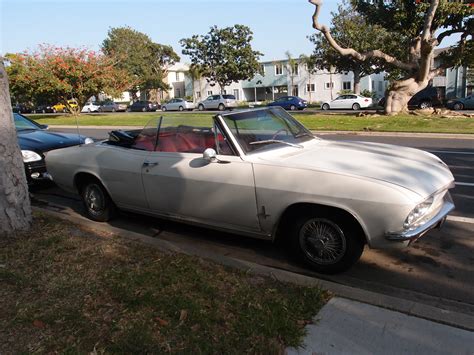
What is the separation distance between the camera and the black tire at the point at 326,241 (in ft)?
11.7

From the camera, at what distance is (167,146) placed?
4.76 metres

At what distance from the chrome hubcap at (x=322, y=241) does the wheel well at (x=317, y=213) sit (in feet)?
0.26

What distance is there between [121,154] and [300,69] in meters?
52.4

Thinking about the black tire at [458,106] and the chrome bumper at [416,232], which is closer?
the chrome bumper at [416,232]

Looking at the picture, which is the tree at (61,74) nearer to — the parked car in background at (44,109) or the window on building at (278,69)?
the parked car in background at (44,109)

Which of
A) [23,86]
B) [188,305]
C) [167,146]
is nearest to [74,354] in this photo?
[188,305]

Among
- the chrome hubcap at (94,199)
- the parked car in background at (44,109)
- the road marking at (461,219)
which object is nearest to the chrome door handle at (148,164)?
the chrome hubcap at (94,199)

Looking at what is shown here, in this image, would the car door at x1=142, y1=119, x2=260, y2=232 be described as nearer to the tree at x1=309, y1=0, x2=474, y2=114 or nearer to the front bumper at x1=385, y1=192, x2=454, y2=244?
the front bumper at x1=385, y1=192, x2=454, y2=244

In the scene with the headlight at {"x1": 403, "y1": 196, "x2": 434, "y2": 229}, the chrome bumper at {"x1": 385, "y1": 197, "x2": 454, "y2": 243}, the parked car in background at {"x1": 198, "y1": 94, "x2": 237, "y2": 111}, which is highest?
the parked car in background at {"x1": 198, "y1": 94, "x2": 237, "y2": 111}

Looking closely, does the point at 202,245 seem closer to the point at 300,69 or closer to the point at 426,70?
the point at 426,70

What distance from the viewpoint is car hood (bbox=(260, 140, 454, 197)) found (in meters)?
3.48

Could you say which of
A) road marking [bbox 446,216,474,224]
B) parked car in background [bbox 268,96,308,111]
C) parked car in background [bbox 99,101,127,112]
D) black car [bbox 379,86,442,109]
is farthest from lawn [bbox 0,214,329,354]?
parked car in background [bbox 99,101,127,112]

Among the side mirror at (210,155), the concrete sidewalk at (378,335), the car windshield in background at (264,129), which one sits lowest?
the concrete sidewalk at (378,335)

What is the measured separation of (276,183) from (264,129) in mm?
933
